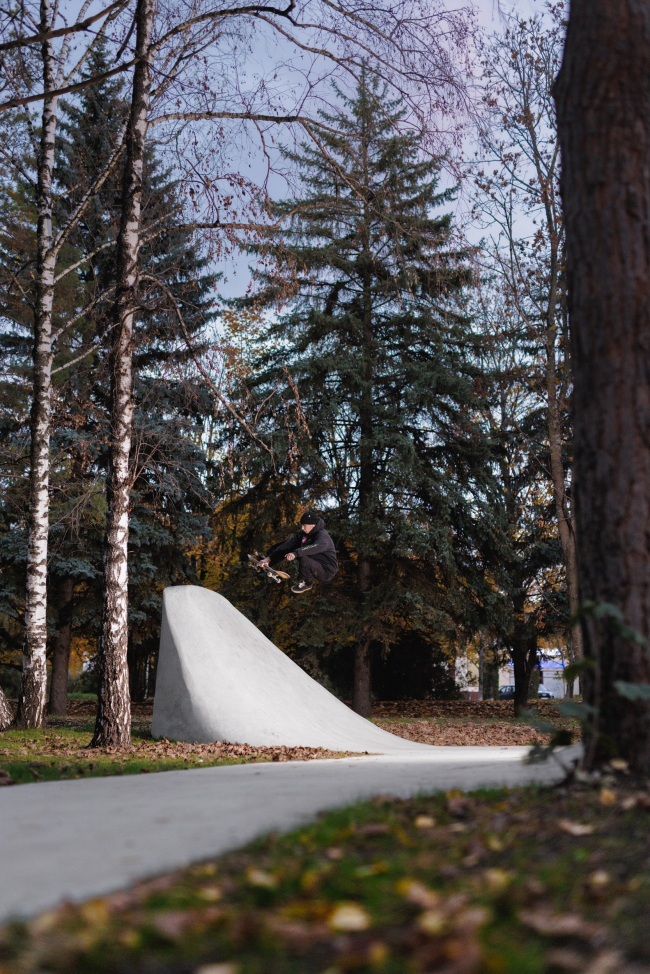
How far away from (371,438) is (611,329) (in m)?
15.1

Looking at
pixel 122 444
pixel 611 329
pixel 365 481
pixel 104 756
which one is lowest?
pixel 104 756

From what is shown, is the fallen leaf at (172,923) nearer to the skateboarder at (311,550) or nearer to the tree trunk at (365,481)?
the skateboarder at (311,550)

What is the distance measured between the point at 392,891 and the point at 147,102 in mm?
10538

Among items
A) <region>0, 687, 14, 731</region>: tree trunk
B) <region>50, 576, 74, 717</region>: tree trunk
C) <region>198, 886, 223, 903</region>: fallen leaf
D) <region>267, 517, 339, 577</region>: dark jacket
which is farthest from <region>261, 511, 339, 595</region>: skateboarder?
<region>198, 886, 223, 903</region>: fallen leaf

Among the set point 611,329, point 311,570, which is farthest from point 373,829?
point 311,570

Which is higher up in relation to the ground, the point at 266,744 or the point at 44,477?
the point at 44,477

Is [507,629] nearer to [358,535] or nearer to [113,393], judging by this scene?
[358,535]

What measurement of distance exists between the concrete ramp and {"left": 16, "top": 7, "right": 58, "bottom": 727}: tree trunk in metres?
1.97

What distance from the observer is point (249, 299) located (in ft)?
68.2

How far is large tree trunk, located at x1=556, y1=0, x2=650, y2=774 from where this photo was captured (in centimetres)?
414

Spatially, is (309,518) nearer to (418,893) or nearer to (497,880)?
(497,880)

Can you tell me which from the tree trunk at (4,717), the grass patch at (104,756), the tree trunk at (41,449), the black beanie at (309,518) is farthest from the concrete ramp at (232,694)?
the tree trunk at (4,717)

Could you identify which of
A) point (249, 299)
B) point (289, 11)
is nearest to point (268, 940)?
point (289, 11)

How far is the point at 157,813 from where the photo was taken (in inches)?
157
